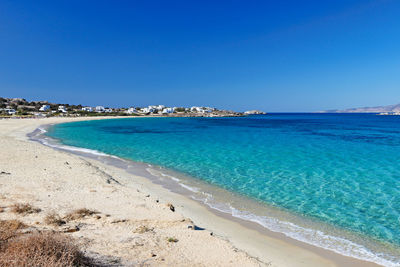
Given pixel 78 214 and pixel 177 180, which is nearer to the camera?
pixel 78 214

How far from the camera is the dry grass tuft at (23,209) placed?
780 centimetres

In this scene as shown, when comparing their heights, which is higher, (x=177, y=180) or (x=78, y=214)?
(x=78, y=214)

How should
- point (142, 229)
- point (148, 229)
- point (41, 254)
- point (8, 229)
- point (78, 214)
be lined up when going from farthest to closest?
point (78, 214) < point (148, 229) < point (142, 229) < point (8, 229) < point (41, 254)

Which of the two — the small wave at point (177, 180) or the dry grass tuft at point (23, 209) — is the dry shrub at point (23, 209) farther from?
the small wave at point (177, 180)

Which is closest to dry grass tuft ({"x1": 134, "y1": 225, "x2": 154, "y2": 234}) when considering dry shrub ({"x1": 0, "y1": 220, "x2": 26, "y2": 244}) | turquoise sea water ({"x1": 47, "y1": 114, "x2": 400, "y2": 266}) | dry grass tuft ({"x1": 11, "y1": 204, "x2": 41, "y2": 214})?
dry shrub ({"x1": 0, "y1": 220, "x2": 26, "y2": 244})

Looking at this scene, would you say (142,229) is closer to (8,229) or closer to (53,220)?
(53,220)

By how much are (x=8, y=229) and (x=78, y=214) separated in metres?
2.17

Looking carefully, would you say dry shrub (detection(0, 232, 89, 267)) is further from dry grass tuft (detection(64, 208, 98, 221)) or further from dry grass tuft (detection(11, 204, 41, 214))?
dry grass tuft (detection(11, 204, 41, 214))

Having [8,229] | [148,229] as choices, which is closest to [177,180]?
[148,229]

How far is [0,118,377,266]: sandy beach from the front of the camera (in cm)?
600

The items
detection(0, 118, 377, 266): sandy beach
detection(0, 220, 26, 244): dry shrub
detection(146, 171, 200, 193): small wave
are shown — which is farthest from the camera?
detection(146, 171, 200, 193): small wave

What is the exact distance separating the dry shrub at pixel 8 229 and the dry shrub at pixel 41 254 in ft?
1.42

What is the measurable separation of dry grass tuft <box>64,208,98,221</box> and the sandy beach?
0.16 meters

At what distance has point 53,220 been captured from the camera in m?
7.27
